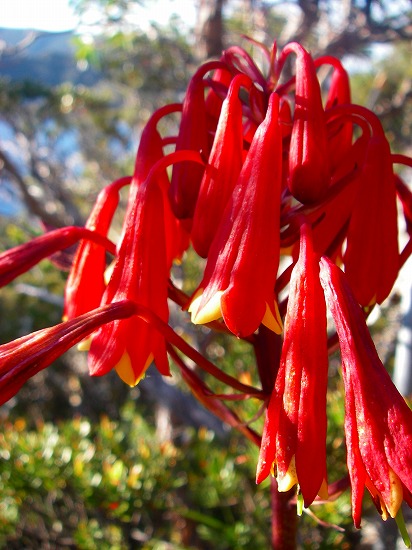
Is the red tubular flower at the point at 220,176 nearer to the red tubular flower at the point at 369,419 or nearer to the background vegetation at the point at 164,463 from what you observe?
the red tubular flower at the point at 369,419

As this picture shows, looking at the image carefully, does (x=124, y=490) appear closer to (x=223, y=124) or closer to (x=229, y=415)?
(x=229, y=415)

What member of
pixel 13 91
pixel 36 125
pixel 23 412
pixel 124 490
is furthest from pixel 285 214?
pixel 36 125

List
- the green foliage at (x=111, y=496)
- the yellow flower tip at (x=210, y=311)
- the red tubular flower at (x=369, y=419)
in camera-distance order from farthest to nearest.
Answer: the green foliage at (x=111, y=496), the yellow flower tip at (x=210, y=311), the red tubular flower at (x=369, y=419)

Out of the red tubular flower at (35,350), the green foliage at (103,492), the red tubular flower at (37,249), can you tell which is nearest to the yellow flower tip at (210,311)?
the red tubular flower at (35,350)

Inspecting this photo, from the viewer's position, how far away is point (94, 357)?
0.61 m

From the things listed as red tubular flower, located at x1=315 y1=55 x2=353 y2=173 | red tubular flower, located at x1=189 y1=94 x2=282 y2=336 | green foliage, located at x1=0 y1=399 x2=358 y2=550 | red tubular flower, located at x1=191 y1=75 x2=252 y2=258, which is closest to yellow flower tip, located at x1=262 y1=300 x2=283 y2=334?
red tubular flower, located at x1=189 y1=94 x2=282 y2=336

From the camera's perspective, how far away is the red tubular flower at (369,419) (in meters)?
0.46

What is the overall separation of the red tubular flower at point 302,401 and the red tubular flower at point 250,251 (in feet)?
0.12

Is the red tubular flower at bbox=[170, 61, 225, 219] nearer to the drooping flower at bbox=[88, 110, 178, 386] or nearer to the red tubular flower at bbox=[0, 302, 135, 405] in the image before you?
the drooping flower at bbox=[88, 110, 178, 386]

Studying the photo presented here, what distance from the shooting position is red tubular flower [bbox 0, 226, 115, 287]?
660 millimetres

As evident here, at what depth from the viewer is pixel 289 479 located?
0.50m

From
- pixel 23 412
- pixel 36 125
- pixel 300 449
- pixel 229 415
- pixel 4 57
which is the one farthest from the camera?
pixel 36 125

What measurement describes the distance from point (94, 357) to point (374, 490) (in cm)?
34

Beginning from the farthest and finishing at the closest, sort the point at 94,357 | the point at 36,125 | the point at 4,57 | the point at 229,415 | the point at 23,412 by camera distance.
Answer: the point at 36,125 < the point at 23,412 < the point at 4,57 < the point at 229,415 < the point at 94,357
